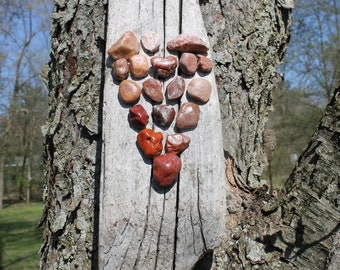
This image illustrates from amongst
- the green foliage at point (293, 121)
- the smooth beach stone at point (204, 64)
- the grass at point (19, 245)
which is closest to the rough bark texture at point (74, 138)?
the smooth beach stone at point (204, 64)

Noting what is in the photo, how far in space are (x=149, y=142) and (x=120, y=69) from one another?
260 millimetres

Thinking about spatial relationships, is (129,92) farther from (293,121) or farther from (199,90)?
(293,121)

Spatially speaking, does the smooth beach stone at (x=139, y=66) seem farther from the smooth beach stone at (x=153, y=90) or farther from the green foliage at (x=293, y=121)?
the green foliage at (x=293, y=121)

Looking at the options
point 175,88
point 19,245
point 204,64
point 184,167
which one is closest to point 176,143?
point 184,167

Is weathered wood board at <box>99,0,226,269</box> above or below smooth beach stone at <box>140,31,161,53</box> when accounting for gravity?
below

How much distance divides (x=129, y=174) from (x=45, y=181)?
0.47 m

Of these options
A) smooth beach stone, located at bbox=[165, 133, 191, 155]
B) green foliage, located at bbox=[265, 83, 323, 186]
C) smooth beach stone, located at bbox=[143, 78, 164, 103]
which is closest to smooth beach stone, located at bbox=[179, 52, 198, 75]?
smooth beach stone, located at bbox=[143, 78, 164, 103]

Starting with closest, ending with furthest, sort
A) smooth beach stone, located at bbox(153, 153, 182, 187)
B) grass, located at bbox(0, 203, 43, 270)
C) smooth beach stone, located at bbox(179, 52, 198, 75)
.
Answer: smooth beach stone, located at bbox(153, 153, 182, 187)
smooth beach stone, located at bbox(179, 52, 198, 75)
grass, located at bbox(0, 203, 43, 270)

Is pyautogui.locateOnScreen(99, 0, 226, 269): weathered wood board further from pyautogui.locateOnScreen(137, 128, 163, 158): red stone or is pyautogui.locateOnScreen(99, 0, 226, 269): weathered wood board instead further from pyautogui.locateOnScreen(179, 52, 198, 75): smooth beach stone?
pyautogui.locateOnScreen(179, 52, 198, 75): smooth beach stone

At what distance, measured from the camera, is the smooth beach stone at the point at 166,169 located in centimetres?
123

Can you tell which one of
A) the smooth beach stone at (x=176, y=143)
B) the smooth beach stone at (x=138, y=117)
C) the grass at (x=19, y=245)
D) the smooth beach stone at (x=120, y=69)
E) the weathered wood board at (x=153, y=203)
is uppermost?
the smooth beach stone at (x=120, y=69)

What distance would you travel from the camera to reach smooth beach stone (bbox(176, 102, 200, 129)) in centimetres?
128

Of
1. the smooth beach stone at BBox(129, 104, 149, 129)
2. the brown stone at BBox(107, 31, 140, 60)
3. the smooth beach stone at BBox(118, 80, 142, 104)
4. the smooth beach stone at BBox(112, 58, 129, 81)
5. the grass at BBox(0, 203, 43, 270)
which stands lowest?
the grass at BBox(0, 203, 43, 270)

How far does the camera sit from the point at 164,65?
1.31 m
